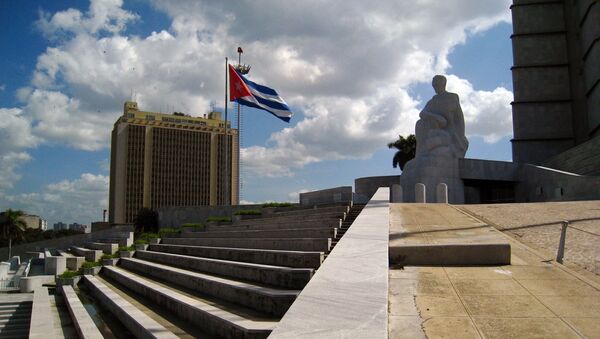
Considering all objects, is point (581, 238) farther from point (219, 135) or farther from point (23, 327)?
point (219, 135)

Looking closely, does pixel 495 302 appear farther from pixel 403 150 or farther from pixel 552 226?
pixel 403 150

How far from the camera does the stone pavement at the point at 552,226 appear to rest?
6309mm

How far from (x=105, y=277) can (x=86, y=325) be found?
6.65 meters

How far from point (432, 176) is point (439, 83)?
468 cm

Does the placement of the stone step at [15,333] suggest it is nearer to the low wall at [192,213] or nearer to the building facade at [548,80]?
the low wall at [192,213]

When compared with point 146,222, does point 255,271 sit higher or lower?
lower

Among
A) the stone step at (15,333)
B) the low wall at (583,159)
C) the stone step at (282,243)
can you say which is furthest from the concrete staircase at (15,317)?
the low wall at (583,159)

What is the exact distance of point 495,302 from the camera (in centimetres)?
432

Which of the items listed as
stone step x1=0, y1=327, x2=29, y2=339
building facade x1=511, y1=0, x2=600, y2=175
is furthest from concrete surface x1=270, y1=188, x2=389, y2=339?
building facade x1=511, y1=0, x2=600, y2=175

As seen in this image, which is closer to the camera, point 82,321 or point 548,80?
point 82,321

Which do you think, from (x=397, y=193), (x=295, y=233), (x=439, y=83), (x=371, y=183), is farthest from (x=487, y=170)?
(x=295, y=233)

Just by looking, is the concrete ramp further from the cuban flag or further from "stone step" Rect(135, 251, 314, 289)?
the cuban flag

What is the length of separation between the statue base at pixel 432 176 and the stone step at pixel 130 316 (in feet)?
46.5

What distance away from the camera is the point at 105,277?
1309 centimetres
